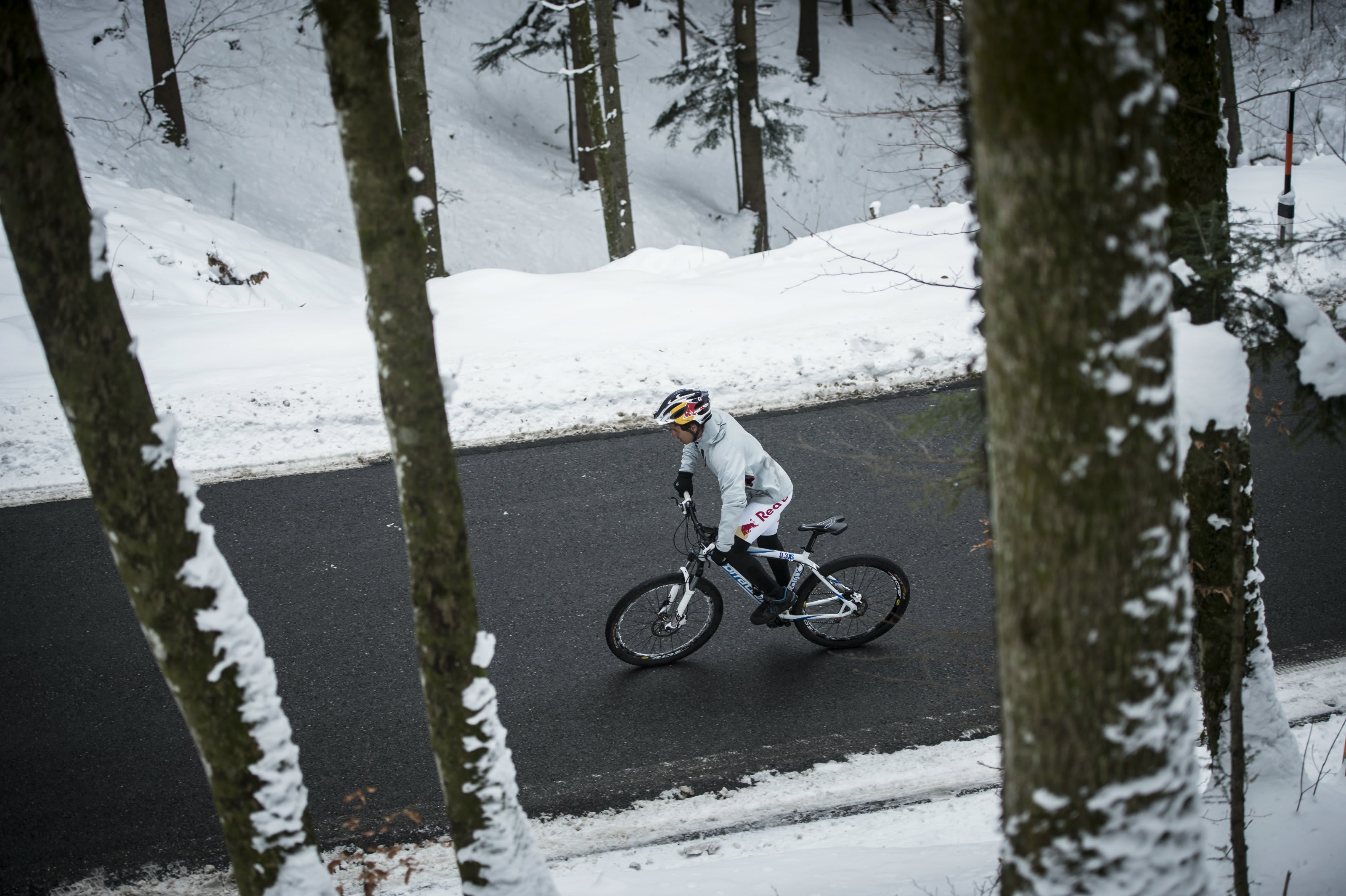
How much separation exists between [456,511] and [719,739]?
306cm

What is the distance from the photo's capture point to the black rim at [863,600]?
666 centimetres

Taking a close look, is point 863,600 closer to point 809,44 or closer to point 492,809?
point 492,809

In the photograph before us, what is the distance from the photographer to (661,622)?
6.58 m

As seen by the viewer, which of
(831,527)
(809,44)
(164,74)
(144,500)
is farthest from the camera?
(809,44)

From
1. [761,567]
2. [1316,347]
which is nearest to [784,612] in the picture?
[761,567]

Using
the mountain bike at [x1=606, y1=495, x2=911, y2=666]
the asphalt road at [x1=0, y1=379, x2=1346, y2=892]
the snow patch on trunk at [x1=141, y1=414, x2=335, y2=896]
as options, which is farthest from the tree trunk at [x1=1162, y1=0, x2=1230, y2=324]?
the snow patch on trunk at [x1=141, y1=414, x2=335, y2=896]

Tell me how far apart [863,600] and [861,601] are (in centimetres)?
2

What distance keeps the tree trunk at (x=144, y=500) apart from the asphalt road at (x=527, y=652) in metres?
1.96

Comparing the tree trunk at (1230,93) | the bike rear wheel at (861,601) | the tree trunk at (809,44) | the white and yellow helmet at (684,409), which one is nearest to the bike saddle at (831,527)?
the bike rear wheel at (861,601)

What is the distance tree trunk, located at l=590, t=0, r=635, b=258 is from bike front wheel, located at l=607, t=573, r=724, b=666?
11932mm

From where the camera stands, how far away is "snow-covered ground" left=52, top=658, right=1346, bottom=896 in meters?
4.40

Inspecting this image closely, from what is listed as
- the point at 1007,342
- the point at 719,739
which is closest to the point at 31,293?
the point at 1007,342

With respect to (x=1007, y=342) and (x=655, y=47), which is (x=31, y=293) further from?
(x=655, y=47)

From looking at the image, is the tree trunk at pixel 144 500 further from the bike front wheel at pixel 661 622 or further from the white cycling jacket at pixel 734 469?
the white cycling jacket at pixel 734 469
